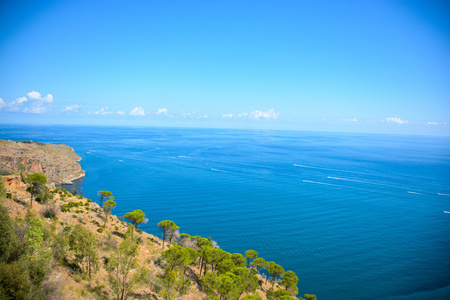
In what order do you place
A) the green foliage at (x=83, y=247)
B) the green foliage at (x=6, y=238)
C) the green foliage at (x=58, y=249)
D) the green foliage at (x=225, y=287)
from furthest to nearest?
the green foliage at (x=225, y=287) → the green foliage at (x=83, y=247) → the green foliage at (x=58, y=249) → the green foliage at (x=6, y=238)

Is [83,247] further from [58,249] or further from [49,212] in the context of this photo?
[49,212]

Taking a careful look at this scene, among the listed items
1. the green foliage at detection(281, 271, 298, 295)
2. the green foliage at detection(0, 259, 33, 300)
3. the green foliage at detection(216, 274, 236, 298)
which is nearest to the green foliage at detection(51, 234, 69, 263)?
the green foliage at detection(0, 259, 33, 300)

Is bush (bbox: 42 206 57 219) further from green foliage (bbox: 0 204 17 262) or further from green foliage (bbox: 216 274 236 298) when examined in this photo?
green foliage (bbox: 216 274 236 298)

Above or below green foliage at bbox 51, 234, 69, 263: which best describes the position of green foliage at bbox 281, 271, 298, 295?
below

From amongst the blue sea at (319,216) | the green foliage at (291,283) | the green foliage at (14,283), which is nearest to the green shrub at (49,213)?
the green foliage at (14,283)

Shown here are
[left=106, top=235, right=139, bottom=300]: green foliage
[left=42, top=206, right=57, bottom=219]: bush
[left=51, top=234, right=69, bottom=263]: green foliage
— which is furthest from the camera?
[left=42, top=206, right=57, bottom=219]: bush

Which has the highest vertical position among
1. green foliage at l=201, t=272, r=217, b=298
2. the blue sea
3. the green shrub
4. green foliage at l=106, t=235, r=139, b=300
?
the green shrub

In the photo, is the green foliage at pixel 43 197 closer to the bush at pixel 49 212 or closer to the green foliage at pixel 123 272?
the bush at pixel 49 212

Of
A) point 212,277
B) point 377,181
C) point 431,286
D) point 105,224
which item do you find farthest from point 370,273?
point 377,181

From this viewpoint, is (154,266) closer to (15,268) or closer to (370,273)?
(15,268)

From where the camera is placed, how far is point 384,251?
4478cm

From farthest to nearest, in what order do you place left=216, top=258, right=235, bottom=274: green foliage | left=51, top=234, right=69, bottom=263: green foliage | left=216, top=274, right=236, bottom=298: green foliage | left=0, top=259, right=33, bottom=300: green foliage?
left=216, top=258, right=235, bottom=274: green foliage → left=216, top=274, right=236, bottom=298: green foliage → left=51, top=234, right=69, bottom=263: green foliage → left=0, top=259, right=33, bottom=300: green foliage

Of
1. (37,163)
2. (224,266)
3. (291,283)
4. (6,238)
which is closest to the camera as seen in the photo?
(6,238)

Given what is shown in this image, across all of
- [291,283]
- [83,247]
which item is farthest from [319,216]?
[83,247]
